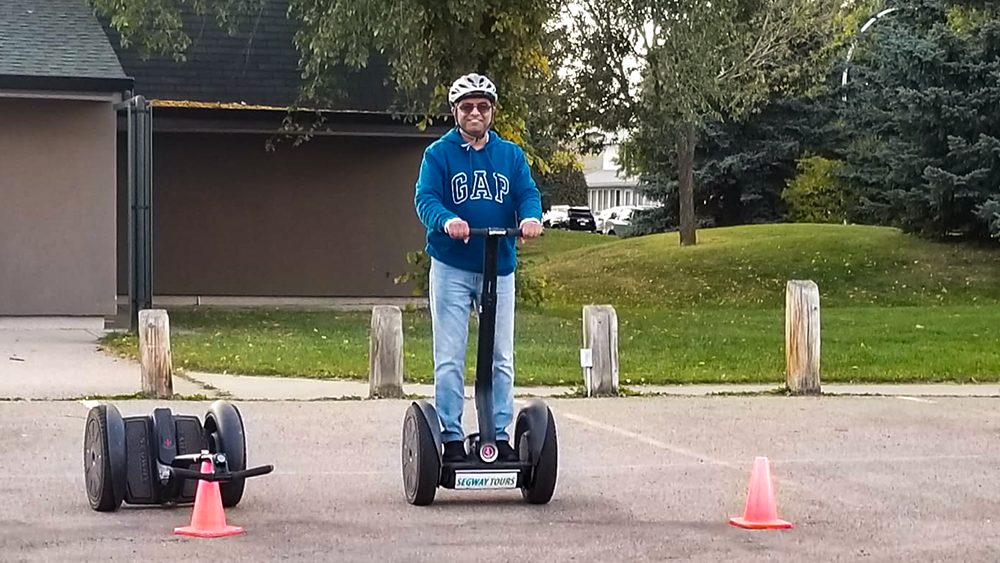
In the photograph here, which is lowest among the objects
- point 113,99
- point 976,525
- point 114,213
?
point 976,525

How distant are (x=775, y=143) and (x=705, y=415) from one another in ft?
103

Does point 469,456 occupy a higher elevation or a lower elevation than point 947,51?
lower

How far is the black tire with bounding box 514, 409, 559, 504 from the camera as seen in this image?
291 inches

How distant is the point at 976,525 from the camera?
23.7 feet

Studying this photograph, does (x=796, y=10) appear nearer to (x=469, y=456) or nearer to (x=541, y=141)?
(x=541, y=141)

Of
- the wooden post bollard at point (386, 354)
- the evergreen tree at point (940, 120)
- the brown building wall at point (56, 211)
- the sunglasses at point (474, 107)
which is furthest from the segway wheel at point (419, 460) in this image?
the evergreen tree at point (940, 120)

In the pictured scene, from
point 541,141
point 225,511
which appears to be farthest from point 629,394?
point 541,141

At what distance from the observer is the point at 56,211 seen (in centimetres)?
1938

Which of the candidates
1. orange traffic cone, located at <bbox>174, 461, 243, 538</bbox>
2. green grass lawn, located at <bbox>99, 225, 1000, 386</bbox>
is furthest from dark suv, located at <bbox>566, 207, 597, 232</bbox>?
orange traffic cone, located at <bbox>174, 461, 243, 538</bbox>

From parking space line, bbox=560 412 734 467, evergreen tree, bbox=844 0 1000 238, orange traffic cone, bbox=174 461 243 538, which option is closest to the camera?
orange traffic cone, bbox=174 461 243 538

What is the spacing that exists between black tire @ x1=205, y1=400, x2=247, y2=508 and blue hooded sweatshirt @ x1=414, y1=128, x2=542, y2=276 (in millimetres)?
1290

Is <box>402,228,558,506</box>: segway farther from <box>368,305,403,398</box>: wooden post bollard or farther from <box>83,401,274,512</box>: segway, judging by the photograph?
<box>368,305,403,398</box>: wooden post bollard

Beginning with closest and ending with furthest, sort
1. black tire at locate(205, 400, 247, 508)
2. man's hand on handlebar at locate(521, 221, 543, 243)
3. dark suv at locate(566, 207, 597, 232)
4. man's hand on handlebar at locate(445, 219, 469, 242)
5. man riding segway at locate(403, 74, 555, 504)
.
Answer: man's hand on handlebar at locate(445, 219, 469, 242) → man's hand on handlebar at locate(521, 221, 543, 243) → black tire at locate(205, 400, 247, 508) → man riding segway at locate(403, 74, 555, 504) → dark suv at locate(566, 207, 597, 232)

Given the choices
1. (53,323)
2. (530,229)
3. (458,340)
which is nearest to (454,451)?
(458,340)
